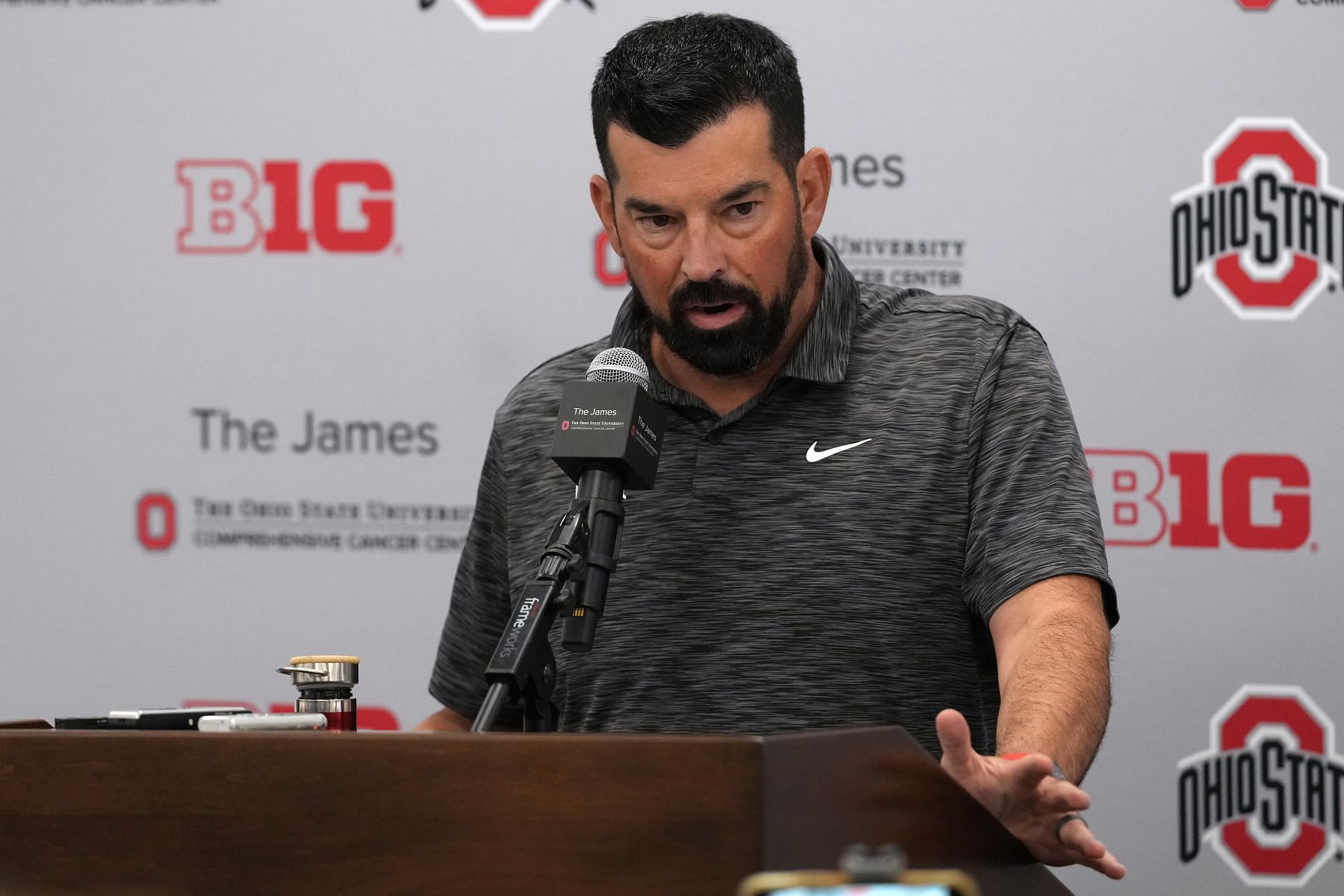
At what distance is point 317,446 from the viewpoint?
2.56 m

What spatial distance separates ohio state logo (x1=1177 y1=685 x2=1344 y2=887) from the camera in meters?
2.28

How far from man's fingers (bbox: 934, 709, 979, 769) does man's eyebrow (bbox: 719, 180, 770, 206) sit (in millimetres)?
760

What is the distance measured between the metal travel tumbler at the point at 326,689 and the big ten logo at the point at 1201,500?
59.5 inches

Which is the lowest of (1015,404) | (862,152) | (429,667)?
(429,667)

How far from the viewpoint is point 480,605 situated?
6.03ft

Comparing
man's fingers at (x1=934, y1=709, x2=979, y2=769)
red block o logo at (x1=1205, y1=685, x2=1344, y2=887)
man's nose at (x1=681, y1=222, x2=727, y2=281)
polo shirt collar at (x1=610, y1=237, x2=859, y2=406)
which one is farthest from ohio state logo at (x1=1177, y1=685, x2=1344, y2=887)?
man's fingers at (x1=934, y1=709, x2=979, y2=769)

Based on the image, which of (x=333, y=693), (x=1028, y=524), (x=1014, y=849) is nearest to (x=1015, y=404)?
(x=1028, y=524)

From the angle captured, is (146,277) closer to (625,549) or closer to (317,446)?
(317,446)

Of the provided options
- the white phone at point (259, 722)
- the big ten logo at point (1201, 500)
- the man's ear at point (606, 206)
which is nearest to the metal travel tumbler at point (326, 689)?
the white phone at point (259, 722)

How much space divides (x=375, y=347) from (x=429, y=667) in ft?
1.92

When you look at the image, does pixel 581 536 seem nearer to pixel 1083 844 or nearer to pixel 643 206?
pixel 1083 844

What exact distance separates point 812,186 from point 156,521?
1492 mm

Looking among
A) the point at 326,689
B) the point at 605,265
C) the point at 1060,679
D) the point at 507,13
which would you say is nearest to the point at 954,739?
the point at 1060,679

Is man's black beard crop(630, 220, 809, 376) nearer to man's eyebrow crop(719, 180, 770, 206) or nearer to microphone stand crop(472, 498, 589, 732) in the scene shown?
man's eyebrow crop(719, 180, 770, 206)
